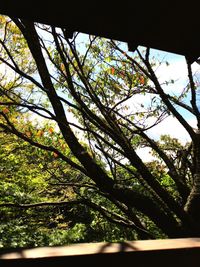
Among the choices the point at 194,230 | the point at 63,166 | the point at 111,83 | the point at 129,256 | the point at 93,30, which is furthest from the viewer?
the point at 63,166

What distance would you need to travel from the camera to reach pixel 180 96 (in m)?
8.73

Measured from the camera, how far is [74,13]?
2381mm

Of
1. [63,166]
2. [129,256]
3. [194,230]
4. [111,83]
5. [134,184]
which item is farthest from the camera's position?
[63,166]

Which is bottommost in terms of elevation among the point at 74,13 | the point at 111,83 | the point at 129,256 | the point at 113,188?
the point at 129,256

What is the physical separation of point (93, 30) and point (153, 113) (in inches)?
281

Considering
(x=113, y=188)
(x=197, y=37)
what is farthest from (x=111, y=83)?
(x=197, y=37)

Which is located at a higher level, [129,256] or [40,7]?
[40,7]

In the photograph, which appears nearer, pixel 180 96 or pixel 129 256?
pixel 129 256

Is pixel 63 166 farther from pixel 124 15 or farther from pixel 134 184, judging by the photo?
pixel 124 15

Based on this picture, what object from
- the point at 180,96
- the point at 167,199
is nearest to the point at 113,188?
the point at 167,199

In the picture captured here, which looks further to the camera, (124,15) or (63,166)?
(63,166)

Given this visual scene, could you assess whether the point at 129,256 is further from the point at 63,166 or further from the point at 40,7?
the point at 63,166

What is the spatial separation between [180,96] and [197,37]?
6.24 metres

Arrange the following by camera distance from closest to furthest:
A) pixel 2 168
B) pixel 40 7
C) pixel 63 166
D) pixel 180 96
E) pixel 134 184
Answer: pixel 40 7 → pixel 180 96 → pixel 134 184 → pixel 2 168 → pixel 63 166
